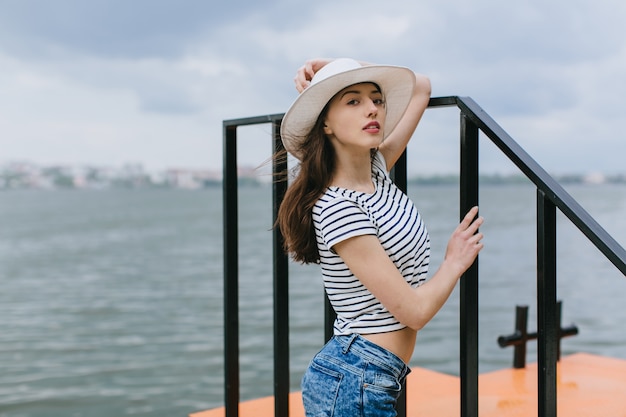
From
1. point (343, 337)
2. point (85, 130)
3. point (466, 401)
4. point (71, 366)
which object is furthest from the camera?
point (85, 130)

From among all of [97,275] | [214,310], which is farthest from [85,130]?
[214,310]

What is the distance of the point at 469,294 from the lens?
171cm

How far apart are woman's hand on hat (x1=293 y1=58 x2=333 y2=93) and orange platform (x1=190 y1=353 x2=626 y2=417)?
1.23 metres

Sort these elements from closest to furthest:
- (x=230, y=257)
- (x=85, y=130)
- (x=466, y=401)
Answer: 1. (x=466, y=401)
2. (x=230, y=257)
3. (x=85, y=130)

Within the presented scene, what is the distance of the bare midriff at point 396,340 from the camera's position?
1.55 meters

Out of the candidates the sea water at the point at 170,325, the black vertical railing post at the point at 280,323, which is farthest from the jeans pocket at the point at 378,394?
the sea water at the point at 170,325

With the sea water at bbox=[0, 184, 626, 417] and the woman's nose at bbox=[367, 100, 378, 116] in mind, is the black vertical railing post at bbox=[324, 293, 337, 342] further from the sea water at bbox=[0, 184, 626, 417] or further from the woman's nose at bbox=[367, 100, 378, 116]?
the sea water at bbox=[0, 184, 626, 417]

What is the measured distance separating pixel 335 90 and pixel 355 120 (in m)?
0.08

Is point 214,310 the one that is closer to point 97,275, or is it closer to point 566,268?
point 97,275

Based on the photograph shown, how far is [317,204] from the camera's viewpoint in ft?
5.14

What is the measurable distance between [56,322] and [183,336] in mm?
2365

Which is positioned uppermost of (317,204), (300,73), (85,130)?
(85,130)

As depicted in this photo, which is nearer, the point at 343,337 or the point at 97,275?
the point at 343,337

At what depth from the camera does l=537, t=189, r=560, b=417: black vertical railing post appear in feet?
4.98
